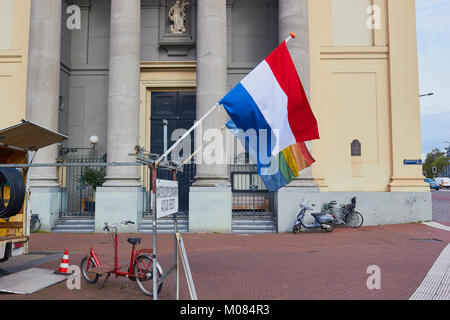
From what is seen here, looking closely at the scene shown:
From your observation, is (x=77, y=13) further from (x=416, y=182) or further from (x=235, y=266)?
(x=416, y=182)

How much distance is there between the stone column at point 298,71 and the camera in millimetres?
15336

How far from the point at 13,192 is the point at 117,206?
7229mm

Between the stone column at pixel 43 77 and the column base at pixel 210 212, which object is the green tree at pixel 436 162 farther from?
the stone column at pixel 43 77

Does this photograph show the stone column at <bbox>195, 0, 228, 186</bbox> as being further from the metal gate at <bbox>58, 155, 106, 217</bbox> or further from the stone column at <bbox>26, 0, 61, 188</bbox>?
the stone column at <bbox>26, 0, 61, 188</bbox>

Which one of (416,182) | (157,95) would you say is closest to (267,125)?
(416,182)

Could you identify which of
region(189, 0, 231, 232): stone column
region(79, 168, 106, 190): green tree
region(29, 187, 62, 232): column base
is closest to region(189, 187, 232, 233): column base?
region(189, 0, 231, 232): stone column

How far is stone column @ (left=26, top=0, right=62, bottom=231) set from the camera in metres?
16.0

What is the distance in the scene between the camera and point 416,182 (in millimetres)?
16672

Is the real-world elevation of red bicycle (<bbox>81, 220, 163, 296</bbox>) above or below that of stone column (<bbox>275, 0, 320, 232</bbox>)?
below

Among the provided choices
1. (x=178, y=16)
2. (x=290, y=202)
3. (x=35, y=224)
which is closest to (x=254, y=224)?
(x=290, y=202)

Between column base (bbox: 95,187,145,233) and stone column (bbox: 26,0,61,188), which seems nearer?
column base (bbox: 95,187,145,233)

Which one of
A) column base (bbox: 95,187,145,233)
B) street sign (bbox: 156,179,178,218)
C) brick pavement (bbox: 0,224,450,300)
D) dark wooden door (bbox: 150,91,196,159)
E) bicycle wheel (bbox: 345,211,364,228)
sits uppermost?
dark wooden door (bbox: 150,91,196,159)

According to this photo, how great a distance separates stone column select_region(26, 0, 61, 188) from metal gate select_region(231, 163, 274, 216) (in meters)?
7.73

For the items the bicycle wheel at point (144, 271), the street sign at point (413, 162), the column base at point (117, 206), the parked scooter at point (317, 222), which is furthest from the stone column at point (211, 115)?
the bicycle wheel at point (144, 271)
